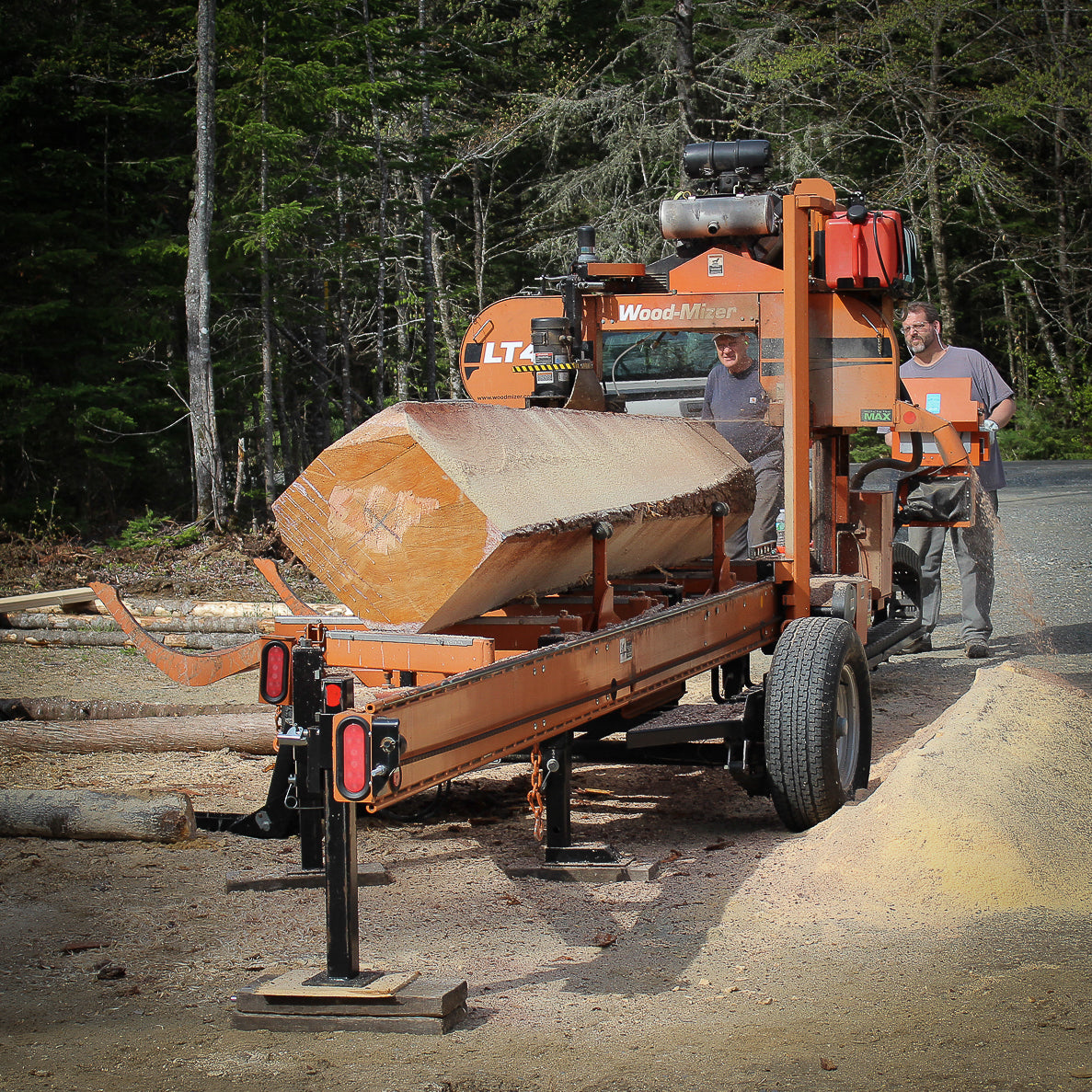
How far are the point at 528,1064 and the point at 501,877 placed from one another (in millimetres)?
1777

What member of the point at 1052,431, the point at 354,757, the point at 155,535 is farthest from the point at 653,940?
the point at 1052,431

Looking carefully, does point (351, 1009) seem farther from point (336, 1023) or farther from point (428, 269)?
point (428, 269)

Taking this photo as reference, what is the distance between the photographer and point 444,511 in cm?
419

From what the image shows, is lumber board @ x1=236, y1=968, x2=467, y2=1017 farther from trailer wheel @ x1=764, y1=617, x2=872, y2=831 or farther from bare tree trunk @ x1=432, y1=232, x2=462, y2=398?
bare tree trunk @ x1=432, y1=232, x2=462, y2=398

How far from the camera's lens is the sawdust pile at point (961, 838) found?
4336 millimetres

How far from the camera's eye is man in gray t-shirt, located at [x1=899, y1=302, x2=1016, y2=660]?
9.13 meters

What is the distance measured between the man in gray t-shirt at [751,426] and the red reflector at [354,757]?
3.97 m

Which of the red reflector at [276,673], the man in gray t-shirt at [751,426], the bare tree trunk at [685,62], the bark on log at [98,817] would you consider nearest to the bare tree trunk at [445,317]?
the bare tree trunk at [685,62]

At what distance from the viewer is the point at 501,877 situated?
4969 mm

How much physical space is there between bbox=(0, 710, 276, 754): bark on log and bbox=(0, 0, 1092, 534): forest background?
10.0m

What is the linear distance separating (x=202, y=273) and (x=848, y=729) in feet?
47.1

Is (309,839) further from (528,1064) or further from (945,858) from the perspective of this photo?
(945,858)

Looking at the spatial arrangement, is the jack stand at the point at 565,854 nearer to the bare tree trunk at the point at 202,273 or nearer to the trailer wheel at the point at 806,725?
the trailer wheel at the point at 806,725

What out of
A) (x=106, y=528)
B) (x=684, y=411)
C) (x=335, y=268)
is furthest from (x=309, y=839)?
(x=335, y=268)
